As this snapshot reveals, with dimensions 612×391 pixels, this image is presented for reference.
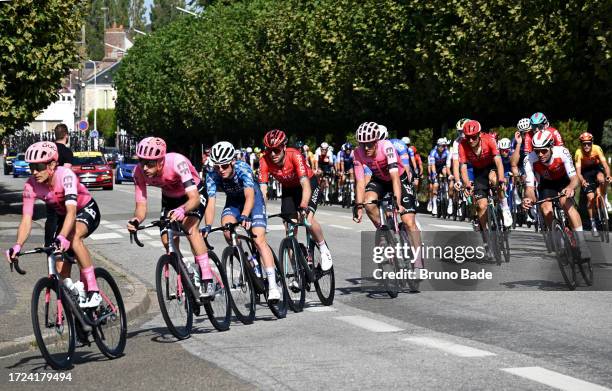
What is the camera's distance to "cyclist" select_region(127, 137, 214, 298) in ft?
35.6

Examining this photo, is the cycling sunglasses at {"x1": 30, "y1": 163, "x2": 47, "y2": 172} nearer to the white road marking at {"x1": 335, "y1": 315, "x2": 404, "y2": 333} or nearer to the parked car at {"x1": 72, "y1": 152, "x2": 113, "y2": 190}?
the white road marking at {"x1": 335, "y1": 315, "x2": 404, "y2": 333}

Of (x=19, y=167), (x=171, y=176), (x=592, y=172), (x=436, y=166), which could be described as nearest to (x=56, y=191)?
(x=171, y=176)

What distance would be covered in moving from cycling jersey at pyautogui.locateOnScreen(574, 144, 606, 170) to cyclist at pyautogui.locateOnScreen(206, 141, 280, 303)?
10.0m

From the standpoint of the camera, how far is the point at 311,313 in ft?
41.7

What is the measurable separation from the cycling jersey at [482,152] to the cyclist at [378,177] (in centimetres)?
257

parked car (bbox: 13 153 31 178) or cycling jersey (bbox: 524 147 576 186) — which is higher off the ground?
parked car (bbox: 13 153 31 178)

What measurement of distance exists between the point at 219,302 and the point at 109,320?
164cm

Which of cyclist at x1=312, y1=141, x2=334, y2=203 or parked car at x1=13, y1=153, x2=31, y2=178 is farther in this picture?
parked car at x1=13, y1=153, x2=31, y2=178

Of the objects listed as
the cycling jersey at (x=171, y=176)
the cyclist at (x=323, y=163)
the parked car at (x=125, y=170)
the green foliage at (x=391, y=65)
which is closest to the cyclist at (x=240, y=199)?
the cycling jersey at (x=171, y=176)

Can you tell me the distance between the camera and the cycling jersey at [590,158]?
69.2 ft

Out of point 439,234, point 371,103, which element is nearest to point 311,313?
point 439,234

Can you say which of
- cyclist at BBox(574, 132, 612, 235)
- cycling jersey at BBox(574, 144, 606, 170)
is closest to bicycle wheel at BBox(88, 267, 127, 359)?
cyclist at BBox(574, 132, 612, 235)

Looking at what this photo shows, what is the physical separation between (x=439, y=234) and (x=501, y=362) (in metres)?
13.8

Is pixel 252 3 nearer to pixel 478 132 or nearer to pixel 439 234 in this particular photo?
pixel 439 234
